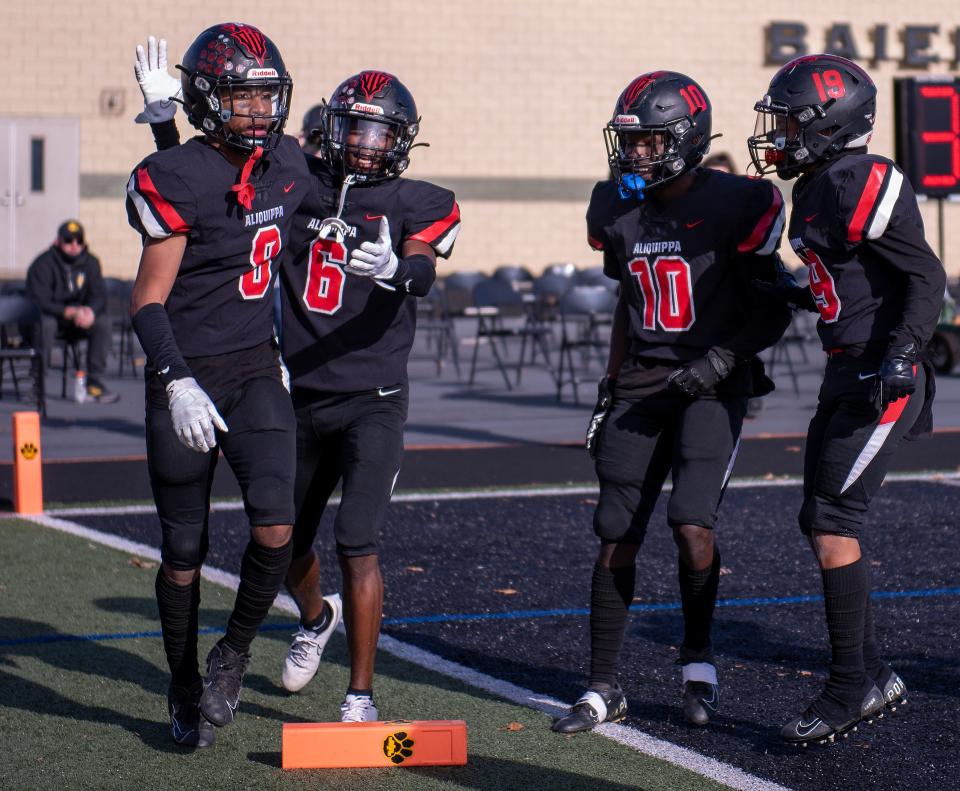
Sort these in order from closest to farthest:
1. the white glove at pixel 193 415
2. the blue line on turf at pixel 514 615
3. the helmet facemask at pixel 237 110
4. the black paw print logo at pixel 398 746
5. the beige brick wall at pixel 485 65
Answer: the white glove at pixel 193 415 → the black paw print logo at pixel 398 746 → the helmet facemask at pixel 237 110 → the blue line on turf at pixel 514 615 → the beige brick wall at pixel 485 65

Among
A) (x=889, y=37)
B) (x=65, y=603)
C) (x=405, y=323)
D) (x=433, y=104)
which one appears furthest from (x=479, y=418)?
(x=889, y=37)

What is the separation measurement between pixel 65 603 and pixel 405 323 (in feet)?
7.18

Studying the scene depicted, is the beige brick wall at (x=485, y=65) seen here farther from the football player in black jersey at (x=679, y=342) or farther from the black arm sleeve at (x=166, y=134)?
the football player in black jersey at (x=679, y=342)

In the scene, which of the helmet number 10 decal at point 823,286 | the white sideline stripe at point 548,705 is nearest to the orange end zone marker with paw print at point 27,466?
the white sideline stripe at point 548,705

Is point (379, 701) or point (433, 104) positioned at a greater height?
point (433, 104)

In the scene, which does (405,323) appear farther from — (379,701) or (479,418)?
(479,418)

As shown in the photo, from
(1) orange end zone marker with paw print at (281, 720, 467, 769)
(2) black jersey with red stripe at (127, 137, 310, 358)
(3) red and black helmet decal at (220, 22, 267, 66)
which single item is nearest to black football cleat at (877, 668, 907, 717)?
(1) orange end zone marker with paw print at (281, 720, 467, 769)

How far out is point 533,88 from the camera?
23797mm

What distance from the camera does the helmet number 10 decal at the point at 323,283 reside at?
4.79m

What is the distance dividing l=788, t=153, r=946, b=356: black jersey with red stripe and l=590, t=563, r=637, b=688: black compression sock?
37.4 inches

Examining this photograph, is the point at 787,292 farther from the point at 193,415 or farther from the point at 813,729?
the point at 193,415

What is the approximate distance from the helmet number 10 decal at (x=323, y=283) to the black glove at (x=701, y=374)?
3.45 feet

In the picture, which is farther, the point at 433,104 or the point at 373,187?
the point at 433,104

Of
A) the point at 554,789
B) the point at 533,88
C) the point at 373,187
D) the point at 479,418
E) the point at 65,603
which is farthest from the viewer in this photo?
the point at 533,88
